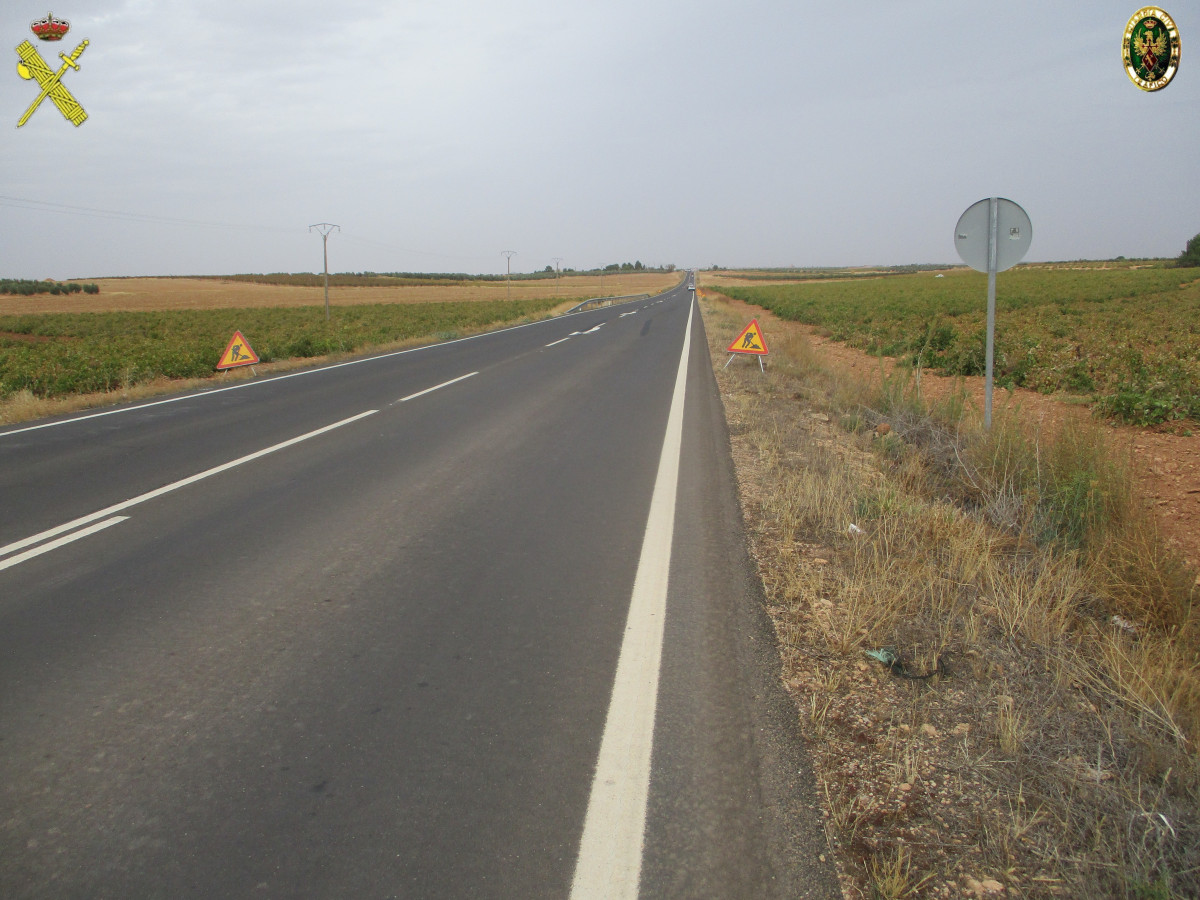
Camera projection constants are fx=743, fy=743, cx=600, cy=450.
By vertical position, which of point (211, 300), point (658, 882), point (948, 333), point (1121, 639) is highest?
point (211, 300)

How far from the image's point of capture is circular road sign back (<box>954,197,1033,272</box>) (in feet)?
21.6

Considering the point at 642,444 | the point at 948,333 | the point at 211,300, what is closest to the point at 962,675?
the point at 642,444

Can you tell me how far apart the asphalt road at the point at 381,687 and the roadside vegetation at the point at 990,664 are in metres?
0.25

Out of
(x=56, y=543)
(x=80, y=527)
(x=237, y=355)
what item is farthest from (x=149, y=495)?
(x=237, y=355)

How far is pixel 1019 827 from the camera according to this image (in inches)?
94.1

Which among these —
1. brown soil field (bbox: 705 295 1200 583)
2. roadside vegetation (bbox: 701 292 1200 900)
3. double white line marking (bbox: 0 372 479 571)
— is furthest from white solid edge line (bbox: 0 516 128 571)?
brown soil field (bbox: 705 295 1200 583)

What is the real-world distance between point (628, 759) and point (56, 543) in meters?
4.43

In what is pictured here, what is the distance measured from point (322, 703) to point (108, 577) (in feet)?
7.37

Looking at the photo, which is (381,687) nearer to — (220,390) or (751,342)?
(220,390)

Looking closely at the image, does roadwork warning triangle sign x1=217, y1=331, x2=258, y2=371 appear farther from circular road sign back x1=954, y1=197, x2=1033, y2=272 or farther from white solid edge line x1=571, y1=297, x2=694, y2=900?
circular road sign back x1=954, y1=197, x2=1033, y2=272

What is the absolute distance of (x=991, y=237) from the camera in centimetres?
671

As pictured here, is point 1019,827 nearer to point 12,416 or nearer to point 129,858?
point 129,858

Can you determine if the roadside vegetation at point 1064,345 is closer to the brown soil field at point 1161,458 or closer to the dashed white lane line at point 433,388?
the brown soil field at point 1161,458

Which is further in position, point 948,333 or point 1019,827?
point 948,333
